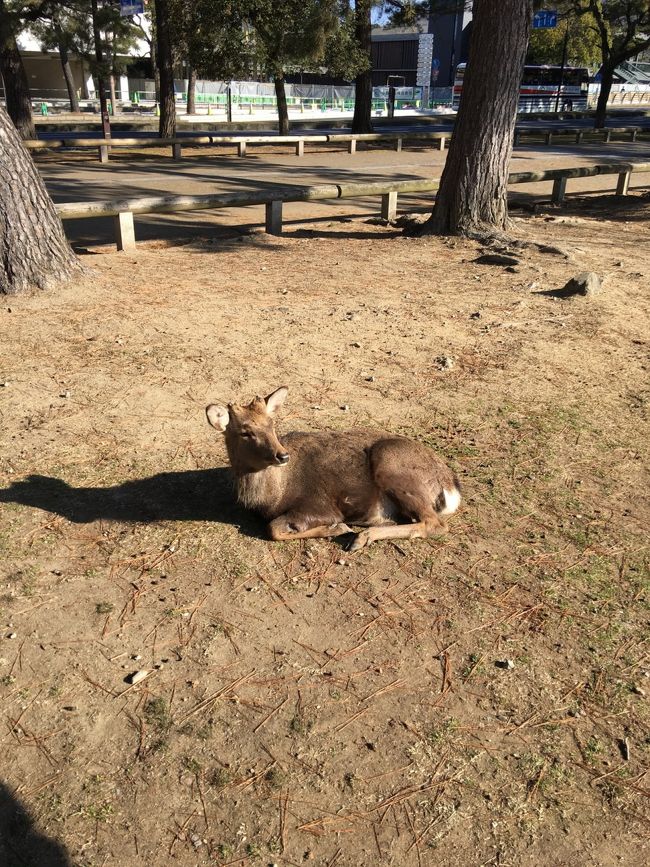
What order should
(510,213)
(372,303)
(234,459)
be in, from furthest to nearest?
(510,213) → (372,303) → (234,459)

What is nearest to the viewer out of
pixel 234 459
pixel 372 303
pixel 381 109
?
pixel 234 459

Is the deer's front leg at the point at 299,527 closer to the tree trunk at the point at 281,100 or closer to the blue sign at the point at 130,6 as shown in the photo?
the blue sign at the point at 130,6

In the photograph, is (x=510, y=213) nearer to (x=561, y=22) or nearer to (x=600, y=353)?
(x=600, y=353)

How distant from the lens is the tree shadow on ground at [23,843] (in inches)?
94.6

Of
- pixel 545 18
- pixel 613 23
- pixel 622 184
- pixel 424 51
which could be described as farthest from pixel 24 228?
pixel 424 51

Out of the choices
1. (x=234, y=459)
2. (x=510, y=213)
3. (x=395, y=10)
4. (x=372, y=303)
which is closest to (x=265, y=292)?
(x=372, y=303)

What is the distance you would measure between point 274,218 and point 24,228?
16.1 feet

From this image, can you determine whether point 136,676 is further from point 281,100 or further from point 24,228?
point 281,100

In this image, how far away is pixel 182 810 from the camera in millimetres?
2588

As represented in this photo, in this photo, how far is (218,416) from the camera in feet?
13.3

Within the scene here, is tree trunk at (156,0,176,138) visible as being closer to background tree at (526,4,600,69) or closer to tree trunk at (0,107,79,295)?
tree trunk at (0,107,79,295)

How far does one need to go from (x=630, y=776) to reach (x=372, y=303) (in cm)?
633

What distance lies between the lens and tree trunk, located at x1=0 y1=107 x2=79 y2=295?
25.7 ft

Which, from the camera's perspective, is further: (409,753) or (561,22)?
(561,22)
